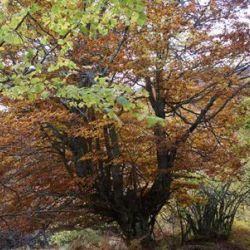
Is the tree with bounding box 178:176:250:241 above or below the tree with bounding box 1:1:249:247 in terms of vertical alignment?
below

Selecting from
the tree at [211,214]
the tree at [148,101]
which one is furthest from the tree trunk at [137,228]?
the tree at [211,214]

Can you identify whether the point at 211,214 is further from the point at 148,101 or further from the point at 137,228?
the point at 148,101

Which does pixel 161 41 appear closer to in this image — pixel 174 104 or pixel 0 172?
pixel 174 104

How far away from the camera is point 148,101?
8977 mm

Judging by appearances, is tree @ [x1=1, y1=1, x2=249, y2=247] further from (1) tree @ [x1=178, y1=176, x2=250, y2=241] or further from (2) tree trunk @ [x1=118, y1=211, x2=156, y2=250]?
Result: (1) tree @ [x1=178, y1=176, x2=250, y2=241]

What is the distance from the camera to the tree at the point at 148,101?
6.82 m

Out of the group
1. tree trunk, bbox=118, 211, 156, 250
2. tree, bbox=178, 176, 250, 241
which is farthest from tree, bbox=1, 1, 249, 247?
tree, bbox=178, 176, 250, 241

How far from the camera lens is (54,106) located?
24.8ft

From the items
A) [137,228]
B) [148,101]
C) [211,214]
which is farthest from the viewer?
[211,214]

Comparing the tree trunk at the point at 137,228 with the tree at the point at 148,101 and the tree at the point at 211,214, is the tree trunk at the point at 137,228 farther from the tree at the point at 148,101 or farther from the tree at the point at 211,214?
the tree at the point at 211,214

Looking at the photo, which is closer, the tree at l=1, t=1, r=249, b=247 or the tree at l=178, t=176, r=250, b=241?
the tree at l=1, t=1, r=249, b=247

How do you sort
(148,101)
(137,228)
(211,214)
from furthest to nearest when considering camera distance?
(211,214)
(148,101)
(137,228)

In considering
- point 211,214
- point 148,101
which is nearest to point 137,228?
point 211,214

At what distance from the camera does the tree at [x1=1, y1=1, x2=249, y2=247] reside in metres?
6.82
